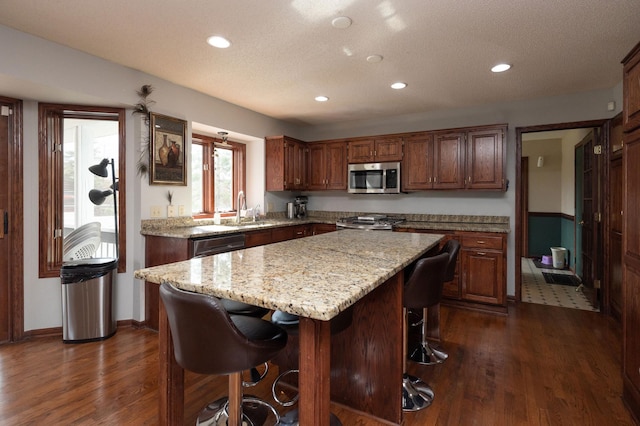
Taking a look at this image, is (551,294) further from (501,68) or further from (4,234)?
(4,234)

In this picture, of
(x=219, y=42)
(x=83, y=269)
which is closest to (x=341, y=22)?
(x=219, y=42)

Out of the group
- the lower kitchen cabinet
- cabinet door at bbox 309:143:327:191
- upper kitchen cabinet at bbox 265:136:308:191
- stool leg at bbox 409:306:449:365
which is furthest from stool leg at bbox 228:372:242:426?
cabinet door at bbox 309:143:327:191

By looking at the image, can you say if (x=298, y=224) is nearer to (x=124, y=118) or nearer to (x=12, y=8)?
(x=124, y=118)

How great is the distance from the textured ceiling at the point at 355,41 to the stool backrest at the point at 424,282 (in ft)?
5.06

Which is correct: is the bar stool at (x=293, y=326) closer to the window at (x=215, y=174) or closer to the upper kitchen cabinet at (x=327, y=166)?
the window at (x=215, y=174)

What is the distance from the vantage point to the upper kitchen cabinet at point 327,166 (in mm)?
4812

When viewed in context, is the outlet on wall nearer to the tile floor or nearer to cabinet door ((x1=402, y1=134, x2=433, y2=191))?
cabinet door ((x1=402, y1=134, x2=433, y2=191))

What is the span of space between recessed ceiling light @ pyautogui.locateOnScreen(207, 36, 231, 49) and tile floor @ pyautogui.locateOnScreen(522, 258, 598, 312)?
4.23 meters

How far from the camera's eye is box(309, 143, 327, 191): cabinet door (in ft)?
16.4

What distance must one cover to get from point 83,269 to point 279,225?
6.52 ft

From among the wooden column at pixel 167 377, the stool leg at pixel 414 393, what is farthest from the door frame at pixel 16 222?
the stool leg at pixel 414 393

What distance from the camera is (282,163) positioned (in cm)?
460

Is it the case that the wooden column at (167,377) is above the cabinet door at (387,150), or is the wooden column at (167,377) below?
below

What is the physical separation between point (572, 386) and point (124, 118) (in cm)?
413
